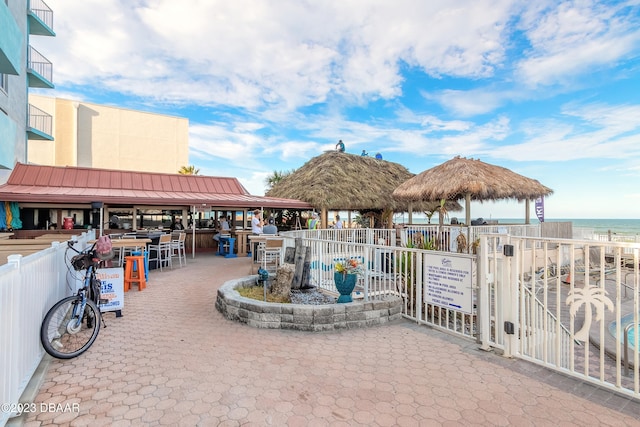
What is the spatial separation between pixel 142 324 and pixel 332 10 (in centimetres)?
914

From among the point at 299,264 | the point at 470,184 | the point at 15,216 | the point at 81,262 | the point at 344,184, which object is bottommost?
the point at 299,264

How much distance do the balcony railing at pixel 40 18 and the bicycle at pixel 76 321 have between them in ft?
58.7

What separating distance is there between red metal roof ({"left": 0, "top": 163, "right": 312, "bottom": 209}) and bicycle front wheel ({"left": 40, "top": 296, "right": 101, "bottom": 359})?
27.9 feet

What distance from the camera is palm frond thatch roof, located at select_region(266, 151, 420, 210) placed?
15844 mm

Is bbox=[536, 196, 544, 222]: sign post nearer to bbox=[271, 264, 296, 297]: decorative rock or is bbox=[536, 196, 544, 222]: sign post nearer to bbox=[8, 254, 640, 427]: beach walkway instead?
bbox=[8, 254, 640, 427]: beach walkway

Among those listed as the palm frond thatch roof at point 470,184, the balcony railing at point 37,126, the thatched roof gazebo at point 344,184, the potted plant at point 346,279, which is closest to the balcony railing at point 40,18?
the balcony railing at point 37,126

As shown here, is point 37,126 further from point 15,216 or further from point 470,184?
point 470,184

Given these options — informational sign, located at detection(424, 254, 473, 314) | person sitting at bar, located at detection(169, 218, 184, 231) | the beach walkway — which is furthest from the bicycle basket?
person sitting at bar, located at detection(169, 218, 184, 231)

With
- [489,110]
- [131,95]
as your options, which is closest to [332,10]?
[489,110]

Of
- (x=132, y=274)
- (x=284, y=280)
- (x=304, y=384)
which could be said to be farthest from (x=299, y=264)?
(x=132, y=274)

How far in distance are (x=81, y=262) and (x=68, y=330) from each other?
0.85 m

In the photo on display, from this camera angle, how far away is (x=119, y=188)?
1380cm

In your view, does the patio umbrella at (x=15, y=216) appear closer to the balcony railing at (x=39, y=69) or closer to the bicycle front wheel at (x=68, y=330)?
the balcony railing at (x=39, y=69)

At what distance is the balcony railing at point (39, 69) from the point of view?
14.7m
